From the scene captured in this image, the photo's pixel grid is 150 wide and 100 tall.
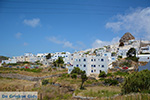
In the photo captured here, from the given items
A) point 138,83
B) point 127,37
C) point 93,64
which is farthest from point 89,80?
point 127,37

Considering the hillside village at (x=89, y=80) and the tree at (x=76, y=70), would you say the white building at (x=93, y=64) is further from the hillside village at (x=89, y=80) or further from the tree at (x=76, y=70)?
the tree at (x=76, y=70)

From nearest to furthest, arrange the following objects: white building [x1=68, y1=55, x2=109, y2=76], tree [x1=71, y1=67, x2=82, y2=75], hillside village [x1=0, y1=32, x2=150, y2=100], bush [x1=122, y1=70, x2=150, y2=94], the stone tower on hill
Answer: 1. bush [x1=122, y1=70, x2=150, y2=94]
2. hillside village [x1=0, y1=32, x2=150, y2=100]
3. white building [x1=68, y1=55, x2=109, y2=76]
4. tree [x1=71, y1=67, x2=82, y2=75]
5. the stone tower on hill

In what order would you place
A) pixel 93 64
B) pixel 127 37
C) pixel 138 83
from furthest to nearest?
1. pixel 127 37
2. pixel 93 64
3. pixel 138 83

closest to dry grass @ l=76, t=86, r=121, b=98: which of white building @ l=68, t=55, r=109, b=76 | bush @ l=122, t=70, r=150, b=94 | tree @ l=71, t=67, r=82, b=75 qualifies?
bush @ l=122, t=70, r=150, b=94

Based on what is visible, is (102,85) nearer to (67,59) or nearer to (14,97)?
(14,97)

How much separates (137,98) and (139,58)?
39.6 m

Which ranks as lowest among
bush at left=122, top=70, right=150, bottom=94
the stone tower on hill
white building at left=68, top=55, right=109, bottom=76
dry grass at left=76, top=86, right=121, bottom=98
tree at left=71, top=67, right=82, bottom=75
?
dry grass at left=76, top=86, right=121, bottom=98

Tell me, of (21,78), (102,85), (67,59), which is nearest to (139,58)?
(102,85)

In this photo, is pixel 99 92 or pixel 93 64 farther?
pixel 93 64

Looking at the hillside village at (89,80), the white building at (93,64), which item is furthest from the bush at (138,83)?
the white building at (93,64)

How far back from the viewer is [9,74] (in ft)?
140

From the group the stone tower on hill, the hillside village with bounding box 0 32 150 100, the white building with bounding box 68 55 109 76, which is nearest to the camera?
the hillside village with bounding box 0 32 150 100

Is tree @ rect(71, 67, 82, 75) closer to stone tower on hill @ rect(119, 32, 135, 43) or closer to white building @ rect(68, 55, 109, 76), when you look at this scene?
white building @ rect(68, 55, 109, 76)

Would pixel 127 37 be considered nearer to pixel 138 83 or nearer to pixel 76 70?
pixel 76 70
